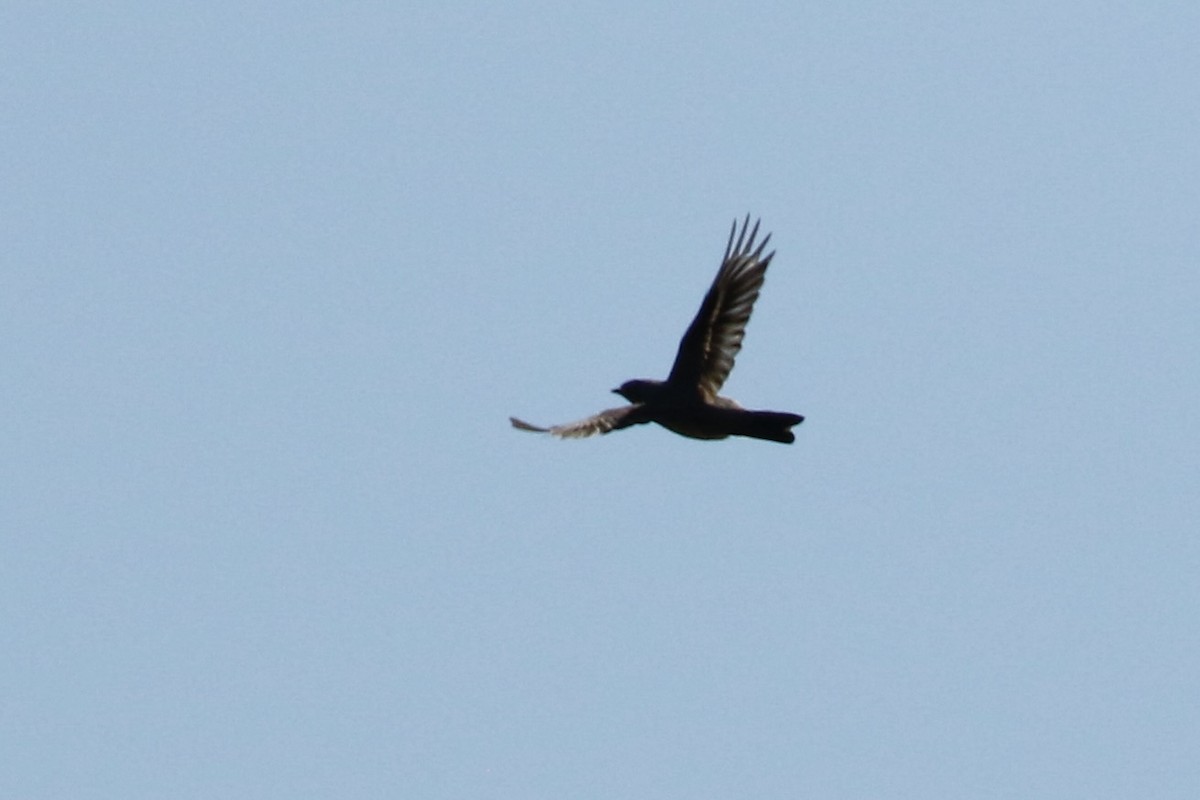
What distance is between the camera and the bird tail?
20.3 metres

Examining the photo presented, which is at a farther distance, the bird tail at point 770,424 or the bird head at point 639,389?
the bird head at point 639,389

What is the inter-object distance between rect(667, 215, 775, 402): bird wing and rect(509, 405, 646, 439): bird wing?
3.89 feet

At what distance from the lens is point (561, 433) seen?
20.3 m

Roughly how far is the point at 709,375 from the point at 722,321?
2.38 feet

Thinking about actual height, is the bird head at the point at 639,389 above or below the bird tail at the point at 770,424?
above

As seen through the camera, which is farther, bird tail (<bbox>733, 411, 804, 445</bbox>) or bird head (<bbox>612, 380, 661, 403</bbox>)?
bird head (<bbox>612, 380, 661, 403</bbox>)

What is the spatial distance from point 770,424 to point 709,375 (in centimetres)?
206

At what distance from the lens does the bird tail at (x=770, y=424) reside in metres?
20.3

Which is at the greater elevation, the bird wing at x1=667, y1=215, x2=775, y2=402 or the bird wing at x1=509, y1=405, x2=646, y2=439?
the bird wing at x1=667, y1=215, x2=775, y2=402

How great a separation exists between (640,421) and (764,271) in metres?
2.70

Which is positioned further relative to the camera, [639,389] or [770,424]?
[639,389]

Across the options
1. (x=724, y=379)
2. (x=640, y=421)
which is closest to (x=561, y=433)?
(x=640, y=421)

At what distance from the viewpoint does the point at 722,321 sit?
2253 centimetres

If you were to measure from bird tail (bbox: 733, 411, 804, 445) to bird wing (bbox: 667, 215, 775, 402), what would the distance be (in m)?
1.55
